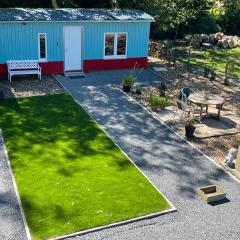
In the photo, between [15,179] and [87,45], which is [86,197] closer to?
[15,179]

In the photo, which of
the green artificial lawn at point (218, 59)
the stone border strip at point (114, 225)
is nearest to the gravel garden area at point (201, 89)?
the green artificial lawn at point (218, 59)

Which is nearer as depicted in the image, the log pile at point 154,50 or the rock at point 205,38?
the log pile at point 154,50

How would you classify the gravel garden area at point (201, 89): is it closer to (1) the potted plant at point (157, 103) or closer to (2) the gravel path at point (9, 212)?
(1) the potted plant at point (157, 103)

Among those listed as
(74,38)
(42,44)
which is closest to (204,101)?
(74,38)

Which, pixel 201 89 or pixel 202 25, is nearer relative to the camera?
pixel 201 89

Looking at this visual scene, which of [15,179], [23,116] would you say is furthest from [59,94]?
[15,179]

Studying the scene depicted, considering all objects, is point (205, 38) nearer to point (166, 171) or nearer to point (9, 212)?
point (166, 171)
